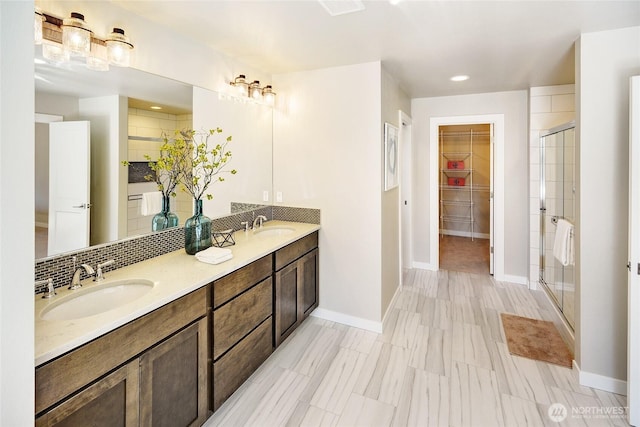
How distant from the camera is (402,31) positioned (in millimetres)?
2195

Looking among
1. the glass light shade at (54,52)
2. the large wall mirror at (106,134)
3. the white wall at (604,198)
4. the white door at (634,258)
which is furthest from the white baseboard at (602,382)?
the glass light shade at (54,52)

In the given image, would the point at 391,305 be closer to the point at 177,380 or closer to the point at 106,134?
the point at 177,380

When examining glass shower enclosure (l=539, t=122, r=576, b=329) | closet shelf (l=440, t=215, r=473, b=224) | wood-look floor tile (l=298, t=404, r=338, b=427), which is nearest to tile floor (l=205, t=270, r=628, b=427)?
wood-look floor tile (l=298, t=404, r=338, b=427)

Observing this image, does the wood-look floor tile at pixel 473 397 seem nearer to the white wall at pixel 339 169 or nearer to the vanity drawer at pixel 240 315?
the white wall at pixel 339 169

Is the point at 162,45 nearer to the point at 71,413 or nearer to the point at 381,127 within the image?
the point at 381,127

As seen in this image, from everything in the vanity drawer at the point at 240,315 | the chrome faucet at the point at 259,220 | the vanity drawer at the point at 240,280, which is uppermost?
the chrome faucet at the point at 259,220

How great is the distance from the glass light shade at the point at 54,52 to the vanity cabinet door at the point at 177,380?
1473 millimetres

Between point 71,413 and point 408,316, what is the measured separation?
2.79m

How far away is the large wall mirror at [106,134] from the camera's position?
1558mm

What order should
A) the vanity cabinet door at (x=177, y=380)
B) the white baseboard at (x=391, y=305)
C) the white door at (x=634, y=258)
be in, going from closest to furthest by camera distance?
the vanity cabinet door at (x=177, y=380), the white door at (x=634, y=258), the white baseboard at (x=391, y=305)

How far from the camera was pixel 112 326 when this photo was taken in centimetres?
124

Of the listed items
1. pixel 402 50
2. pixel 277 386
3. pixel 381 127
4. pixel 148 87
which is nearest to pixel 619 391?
pixel 277 386

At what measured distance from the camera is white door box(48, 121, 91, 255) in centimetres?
158

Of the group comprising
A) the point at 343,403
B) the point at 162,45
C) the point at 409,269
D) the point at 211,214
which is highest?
the point at 162,45
